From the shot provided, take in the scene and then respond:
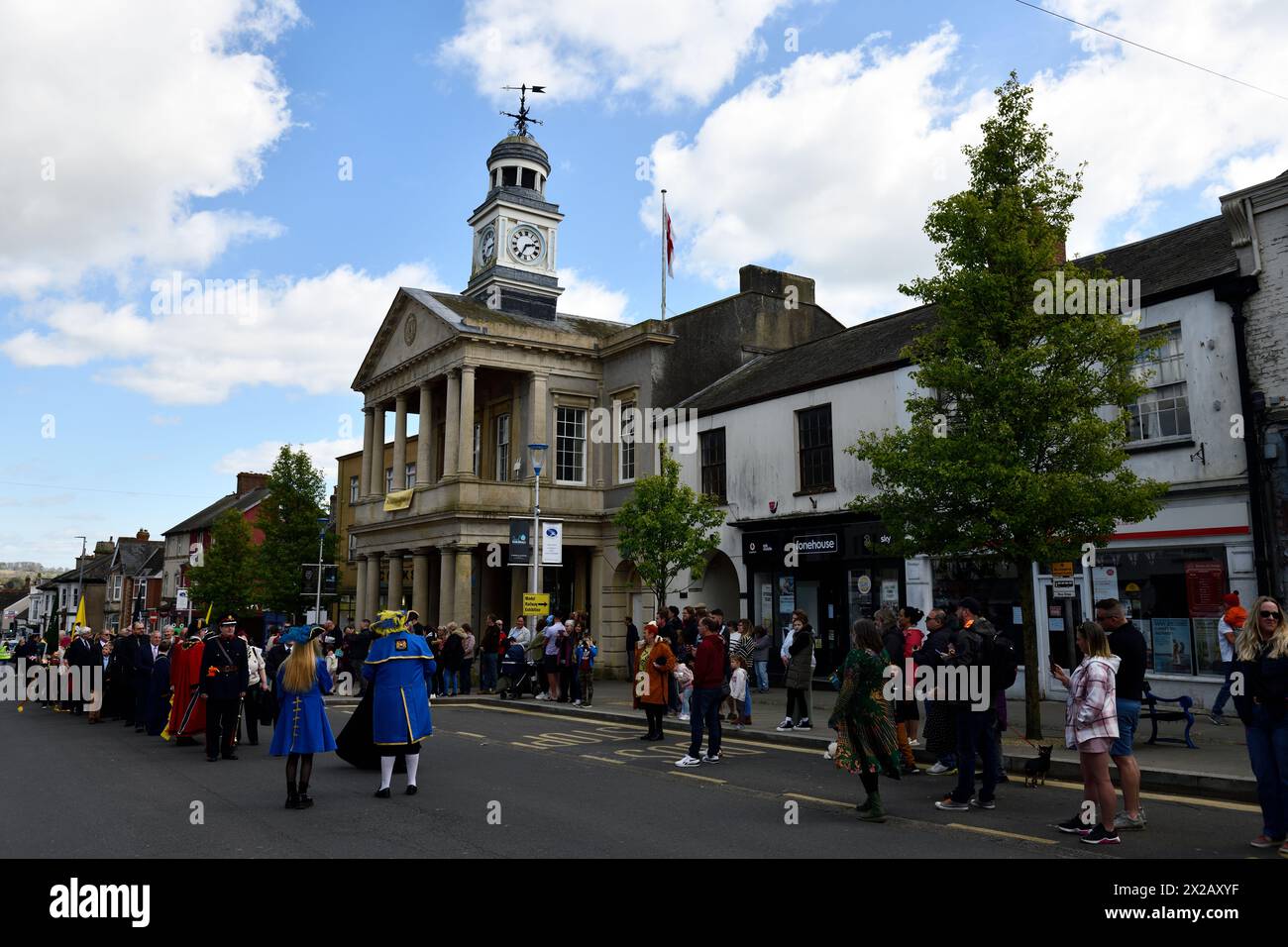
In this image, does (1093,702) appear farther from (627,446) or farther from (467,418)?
(467,418)

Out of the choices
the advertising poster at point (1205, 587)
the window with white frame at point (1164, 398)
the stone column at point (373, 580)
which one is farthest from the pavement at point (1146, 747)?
the stone column at point (373, 580)

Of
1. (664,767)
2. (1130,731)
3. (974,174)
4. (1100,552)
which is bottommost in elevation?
(664,767)

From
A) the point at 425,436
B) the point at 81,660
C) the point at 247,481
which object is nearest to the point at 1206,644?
the point at 81,660

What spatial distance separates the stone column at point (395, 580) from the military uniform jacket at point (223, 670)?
858 inches

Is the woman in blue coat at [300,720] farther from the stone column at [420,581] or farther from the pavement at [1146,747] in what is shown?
the stone column at [420,581]

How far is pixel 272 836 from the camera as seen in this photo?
25.6 ft

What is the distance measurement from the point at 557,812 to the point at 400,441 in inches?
1371

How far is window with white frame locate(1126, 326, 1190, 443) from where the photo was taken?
16.1m

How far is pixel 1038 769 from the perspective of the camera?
397 inches

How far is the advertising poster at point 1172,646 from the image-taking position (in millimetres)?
15797

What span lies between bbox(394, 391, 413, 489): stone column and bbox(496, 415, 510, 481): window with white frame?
4032 mm

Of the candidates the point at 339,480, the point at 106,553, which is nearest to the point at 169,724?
the point at 339,480

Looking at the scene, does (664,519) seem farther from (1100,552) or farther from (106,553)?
(106,553)
